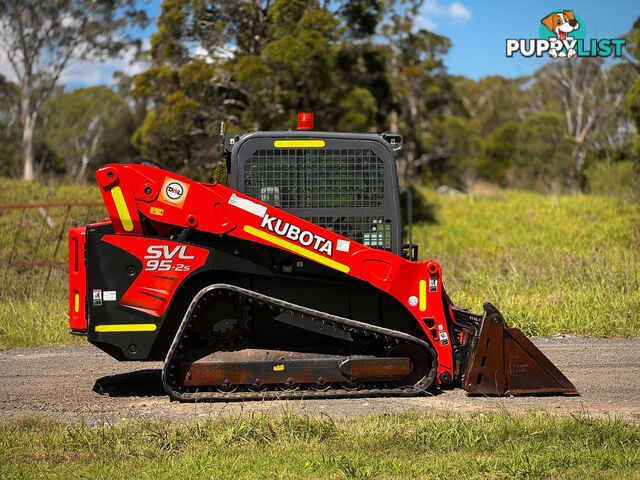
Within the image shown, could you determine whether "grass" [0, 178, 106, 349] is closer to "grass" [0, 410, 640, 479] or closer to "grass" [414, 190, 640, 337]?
"grass" [0, 410, 640, 479]

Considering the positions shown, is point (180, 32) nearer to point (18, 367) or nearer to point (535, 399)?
point (18, 367)

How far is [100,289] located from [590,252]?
39.3 ft

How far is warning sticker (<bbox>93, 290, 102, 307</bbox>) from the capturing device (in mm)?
7000

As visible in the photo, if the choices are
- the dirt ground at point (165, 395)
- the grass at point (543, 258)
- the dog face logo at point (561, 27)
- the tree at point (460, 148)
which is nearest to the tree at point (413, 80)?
the tree at point (460, 148)

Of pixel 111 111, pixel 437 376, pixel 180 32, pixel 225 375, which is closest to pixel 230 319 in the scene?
pixel 225 375

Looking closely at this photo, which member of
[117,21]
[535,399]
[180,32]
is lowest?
[535,399]

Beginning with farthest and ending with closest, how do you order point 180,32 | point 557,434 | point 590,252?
point 180,32 → point 590,252 → point 557,434

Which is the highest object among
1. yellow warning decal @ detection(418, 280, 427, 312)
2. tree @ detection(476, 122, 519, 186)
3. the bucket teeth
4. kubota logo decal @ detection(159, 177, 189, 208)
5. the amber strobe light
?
tree @ detection(476, 122, 519, 186)

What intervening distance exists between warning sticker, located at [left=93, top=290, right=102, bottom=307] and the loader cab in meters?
1.46

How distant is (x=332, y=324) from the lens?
728 cm

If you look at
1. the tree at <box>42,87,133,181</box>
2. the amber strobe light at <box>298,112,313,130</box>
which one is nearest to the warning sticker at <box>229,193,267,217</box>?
the amber strobe light at <box>298,112,313,130</box>

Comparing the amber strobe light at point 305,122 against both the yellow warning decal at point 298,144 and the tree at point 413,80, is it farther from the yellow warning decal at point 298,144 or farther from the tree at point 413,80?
the tree at point 413,80

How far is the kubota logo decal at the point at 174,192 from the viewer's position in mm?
6848

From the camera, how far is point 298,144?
7387mm
